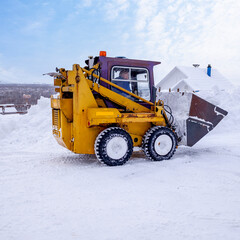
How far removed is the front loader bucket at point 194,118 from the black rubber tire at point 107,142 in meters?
1.57

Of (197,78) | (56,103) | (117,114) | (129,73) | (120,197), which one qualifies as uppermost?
(197,78)

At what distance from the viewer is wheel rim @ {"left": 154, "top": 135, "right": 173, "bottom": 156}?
605 cm

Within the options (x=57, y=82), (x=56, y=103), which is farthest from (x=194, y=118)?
(x=57, y=82)

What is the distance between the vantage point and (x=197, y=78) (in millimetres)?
27766

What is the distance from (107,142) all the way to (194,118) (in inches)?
94.1

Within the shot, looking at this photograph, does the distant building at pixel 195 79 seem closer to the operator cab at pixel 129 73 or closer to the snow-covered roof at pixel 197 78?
the snow-covered roof at pixel 197 78

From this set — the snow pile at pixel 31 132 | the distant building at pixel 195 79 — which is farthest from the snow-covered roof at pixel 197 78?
the snow pile at pixel 31 132

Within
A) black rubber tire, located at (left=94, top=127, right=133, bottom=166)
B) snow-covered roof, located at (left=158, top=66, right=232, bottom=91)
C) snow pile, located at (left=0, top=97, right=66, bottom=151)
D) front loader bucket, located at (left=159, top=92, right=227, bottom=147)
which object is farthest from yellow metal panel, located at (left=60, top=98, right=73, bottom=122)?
snow-covered roof, located at (left=158, top=66, right=232, bottom=91)

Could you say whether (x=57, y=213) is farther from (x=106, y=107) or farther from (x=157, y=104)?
(x=157, y=104)

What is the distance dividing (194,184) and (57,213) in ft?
7.42

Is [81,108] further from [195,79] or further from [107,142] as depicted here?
[195,79]

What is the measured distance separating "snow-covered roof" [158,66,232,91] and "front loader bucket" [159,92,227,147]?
1959 cm

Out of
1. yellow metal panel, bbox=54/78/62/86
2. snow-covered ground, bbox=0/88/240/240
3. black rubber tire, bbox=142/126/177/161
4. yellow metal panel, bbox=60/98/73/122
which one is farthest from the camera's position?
yellow metal panel, bbox=54/78/62/86

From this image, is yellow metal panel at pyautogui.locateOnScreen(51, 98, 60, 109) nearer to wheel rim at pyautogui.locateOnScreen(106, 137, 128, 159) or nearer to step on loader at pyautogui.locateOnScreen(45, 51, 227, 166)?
step on loader at pyautogui.locateOnScreen(45, 51, 227, 166)
